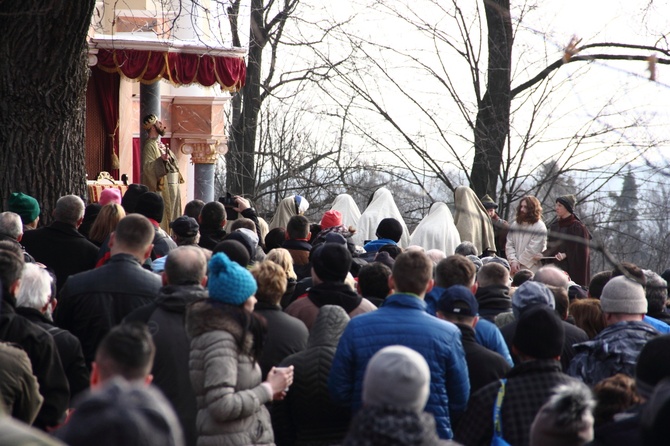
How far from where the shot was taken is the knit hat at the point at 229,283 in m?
4.63

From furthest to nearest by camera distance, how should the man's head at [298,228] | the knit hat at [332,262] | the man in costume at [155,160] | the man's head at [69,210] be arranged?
1. the man in costume at [155,160]
2. the man's head at [298,228]
3. the man's head at [69,210]
4. the knit hat at [332,262]

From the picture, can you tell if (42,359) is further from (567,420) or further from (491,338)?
(567,420)

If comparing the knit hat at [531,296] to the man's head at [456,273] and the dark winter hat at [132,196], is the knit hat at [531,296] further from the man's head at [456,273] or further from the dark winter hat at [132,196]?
the dark winter hat at [132,196]

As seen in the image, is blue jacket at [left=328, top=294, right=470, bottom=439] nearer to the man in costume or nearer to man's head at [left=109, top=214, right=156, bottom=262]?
man's head at [left=109, top=214, right=156, bottom=262]

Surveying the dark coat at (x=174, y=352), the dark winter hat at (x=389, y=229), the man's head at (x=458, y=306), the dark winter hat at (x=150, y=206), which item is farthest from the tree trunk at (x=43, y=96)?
the man's head at (x=458, y=306)

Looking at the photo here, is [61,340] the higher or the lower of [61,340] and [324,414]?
the higher

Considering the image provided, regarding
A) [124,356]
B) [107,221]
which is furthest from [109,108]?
[124,356]

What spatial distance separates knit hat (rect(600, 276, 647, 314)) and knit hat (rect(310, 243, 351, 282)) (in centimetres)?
154

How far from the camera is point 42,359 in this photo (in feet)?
15.1

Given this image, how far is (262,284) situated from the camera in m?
5.44

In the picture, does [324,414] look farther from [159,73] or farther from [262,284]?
[159,73]

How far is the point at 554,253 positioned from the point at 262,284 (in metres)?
6.84

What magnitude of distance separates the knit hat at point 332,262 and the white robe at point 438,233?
5.74 m

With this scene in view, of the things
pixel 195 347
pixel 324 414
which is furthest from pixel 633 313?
pixel 195 347
